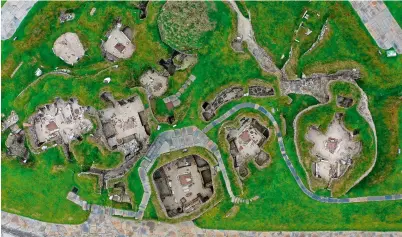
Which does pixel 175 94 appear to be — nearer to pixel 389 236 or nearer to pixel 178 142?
pixel 178 142

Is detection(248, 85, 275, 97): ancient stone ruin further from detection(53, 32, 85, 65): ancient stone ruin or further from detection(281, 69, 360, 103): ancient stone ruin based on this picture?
detection(53, 32, 85, 65): ancient stone ruin

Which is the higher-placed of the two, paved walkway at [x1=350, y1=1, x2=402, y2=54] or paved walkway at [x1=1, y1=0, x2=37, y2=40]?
paved walkway at [x1=350, y1=1, x2=402, y2=54]

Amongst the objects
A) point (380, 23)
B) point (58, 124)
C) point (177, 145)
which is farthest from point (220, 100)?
point (380, 23)

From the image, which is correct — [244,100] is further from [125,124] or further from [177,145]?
[125,124]

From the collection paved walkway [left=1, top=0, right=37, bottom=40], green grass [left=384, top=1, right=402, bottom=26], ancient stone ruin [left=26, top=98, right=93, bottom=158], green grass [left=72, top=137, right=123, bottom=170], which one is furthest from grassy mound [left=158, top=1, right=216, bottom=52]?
green grass [left=384, top=1, right=402, bottom=26]

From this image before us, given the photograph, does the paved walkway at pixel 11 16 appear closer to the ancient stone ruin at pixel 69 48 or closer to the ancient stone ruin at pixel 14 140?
the ancient stone ruin at pixel 69 48

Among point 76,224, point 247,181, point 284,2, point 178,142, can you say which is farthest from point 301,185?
point 76,224
